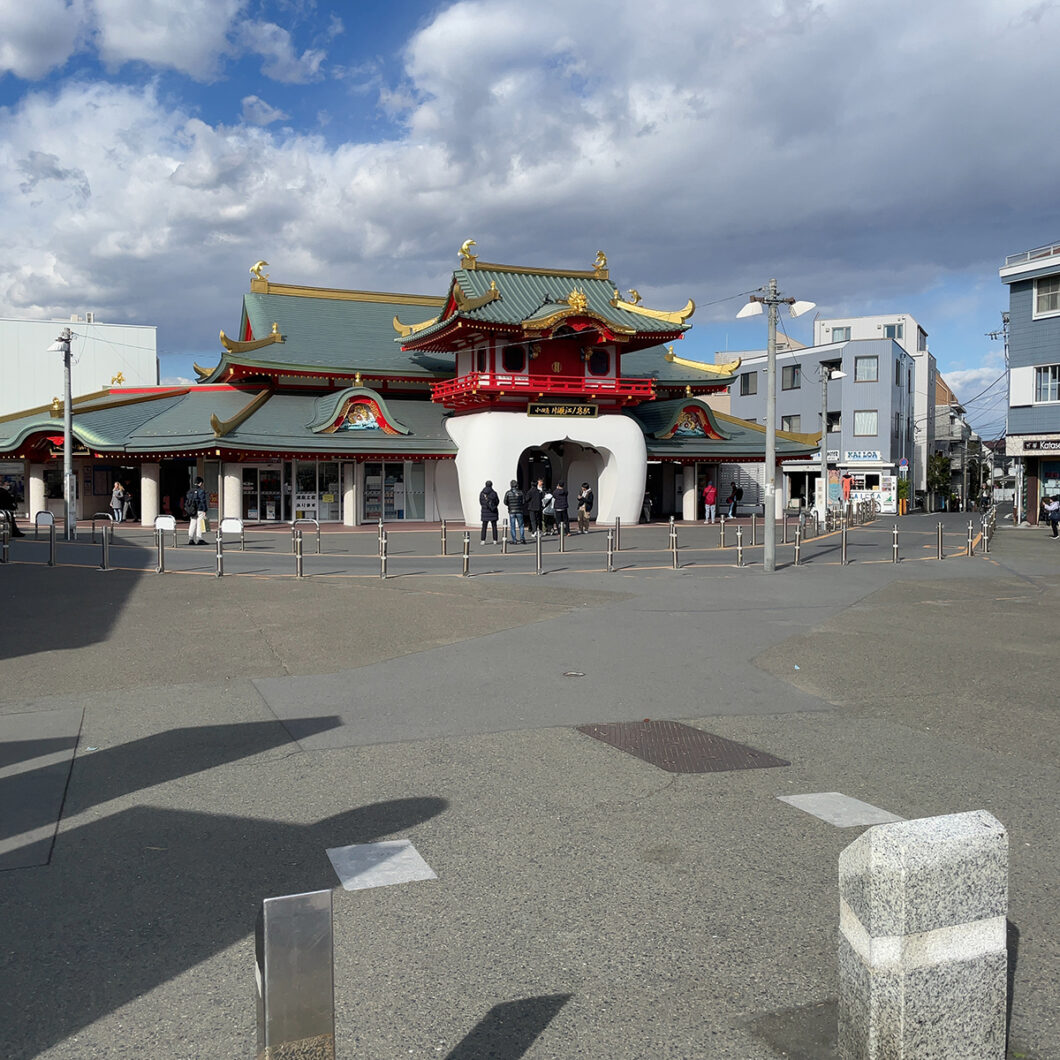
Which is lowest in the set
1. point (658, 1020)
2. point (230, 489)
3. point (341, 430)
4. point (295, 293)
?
point (658, 1020)

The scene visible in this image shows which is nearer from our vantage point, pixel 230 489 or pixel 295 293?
pixel 230 489

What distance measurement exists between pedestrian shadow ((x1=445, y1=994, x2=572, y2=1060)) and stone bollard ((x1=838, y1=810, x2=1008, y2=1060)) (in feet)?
3.53

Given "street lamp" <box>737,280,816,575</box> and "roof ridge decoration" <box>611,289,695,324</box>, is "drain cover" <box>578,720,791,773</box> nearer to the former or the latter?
"street lamp" <box>737,280,816,575</box>

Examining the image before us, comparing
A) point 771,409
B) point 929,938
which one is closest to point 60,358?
point 771,409

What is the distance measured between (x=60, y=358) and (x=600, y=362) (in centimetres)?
4131

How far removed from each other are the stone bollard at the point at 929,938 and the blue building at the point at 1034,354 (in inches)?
1487

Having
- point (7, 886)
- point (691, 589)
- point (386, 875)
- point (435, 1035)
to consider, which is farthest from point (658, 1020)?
point (691, 589)

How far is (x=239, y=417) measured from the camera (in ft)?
113

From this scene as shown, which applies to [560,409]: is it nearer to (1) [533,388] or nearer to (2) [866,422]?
(1) [533,388]

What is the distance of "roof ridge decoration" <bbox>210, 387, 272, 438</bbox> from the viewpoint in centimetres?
3262

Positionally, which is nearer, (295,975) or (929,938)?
(295,975)

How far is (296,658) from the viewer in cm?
1055

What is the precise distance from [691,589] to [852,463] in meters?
48.7

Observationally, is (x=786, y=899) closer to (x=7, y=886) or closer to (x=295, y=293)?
(x=7, y=886)
